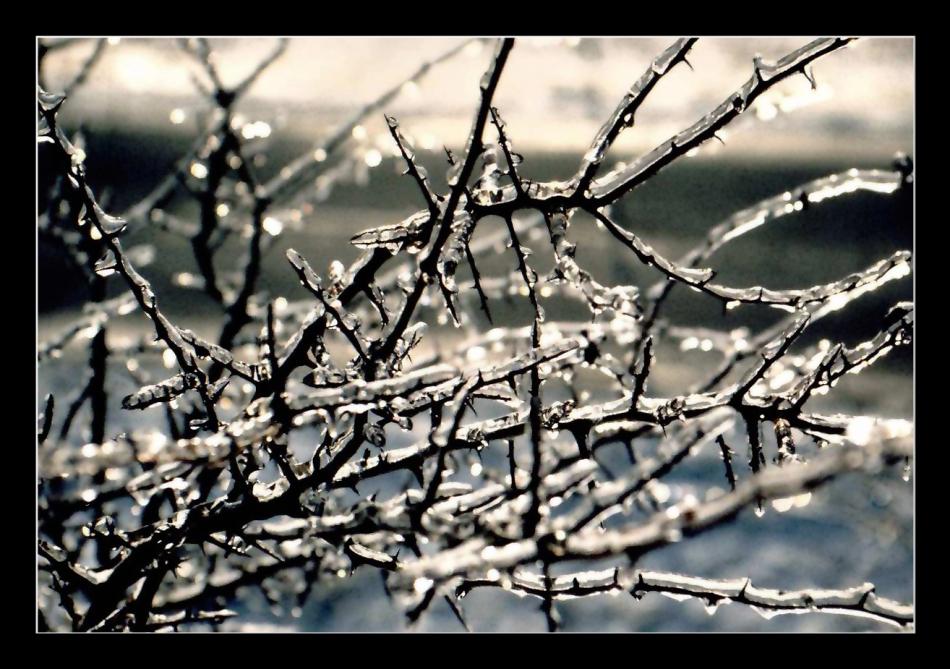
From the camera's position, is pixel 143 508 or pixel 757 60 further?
pixel 143 508

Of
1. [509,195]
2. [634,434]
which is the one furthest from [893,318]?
[509,195]

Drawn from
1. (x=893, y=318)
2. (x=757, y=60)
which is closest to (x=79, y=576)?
(x=757, y=60)

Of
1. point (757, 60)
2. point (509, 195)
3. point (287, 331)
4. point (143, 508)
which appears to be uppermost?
point (287, 331)

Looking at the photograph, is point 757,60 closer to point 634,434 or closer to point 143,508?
point 634,434
